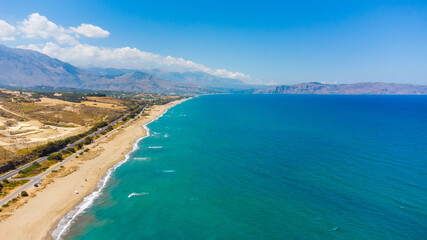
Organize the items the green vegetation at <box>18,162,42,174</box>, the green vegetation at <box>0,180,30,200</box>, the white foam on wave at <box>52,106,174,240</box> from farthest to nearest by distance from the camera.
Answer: the green vegetation at <box>18,162,42,174</box> → the green vegetation at <box>0,180,30,200</box> → the white foam on wave at <box>52,106,174,240</box>

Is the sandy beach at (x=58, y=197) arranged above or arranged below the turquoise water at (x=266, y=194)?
below

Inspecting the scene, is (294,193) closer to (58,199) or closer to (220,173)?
(220,173)

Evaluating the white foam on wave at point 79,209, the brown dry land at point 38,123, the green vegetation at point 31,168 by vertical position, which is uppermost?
the brown dry land at point 38,123

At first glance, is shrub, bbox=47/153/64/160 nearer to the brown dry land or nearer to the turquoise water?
the brown dry land

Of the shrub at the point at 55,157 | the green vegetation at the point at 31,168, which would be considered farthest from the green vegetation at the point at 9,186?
the shrub at the point at 55,157

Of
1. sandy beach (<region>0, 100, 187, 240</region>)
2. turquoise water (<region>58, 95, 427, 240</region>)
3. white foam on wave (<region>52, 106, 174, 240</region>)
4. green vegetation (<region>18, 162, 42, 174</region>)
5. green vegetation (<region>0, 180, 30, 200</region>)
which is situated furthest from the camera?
green vegetation (<region>18, 162, 42, 174</region>)

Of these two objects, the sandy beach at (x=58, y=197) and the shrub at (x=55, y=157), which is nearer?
the sandy beach at (x=58, y=197)

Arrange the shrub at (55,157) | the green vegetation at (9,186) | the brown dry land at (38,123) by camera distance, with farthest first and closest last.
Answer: the brown dry land at (38,123) < the shrub at (55,157) < the green vegetation at (9,186)

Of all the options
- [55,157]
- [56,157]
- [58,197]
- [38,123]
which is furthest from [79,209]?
[38,123]

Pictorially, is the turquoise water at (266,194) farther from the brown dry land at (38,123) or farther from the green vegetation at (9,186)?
the brown dry land at (38,123)

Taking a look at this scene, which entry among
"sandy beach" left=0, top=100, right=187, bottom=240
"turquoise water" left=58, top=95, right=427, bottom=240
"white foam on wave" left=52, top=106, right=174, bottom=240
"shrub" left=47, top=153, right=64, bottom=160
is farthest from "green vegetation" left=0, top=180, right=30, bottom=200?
"turquoise water" left=58, top=95, right=427, bottom=240

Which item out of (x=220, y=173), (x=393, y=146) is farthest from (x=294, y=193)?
(x=393, y=146)
